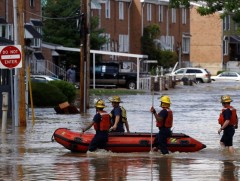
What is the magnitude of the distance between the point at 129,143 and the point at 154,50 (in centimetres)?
6598

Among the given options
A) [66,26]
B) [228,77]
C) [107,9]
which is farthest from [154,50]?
[66,26]

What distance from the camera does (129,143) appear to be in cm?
2120

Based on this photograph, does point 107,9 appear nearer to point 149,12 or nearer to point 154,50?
point 154,50

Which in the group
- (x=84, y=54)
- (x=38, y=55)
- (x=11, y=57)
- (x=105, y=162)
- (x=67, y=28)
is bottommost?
(x=105, y=162)

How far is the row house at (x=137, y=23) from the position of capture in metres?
86.2

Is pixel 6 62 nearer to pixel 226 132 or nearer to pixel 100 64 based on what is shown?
pixel 226 132

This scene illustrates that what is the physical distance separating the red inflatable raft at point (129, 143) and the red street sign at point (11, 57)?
730 centimetres

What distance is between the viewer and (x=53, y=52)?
69688 millimetres

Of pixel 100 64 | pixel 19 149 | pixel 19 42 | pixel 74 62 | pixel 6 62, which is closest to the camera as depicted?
pixel 19 149

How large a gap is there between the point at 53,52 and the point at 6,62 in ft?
135

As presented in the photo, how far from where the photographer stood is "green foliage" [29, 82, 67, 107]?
140 ft

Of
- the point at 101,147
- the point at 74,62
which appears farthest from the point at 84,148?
the point at 74,62

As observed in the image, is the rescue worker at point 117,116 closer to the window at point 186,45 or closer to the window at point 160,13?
the window at point 160,13

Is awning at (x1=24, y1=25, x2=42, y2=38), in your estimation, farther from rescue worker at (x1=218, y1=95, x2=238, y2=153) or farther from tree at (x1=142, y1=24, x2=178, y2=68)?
rescue worker at (x1=218, y1=95, x2=238, y2=153)
